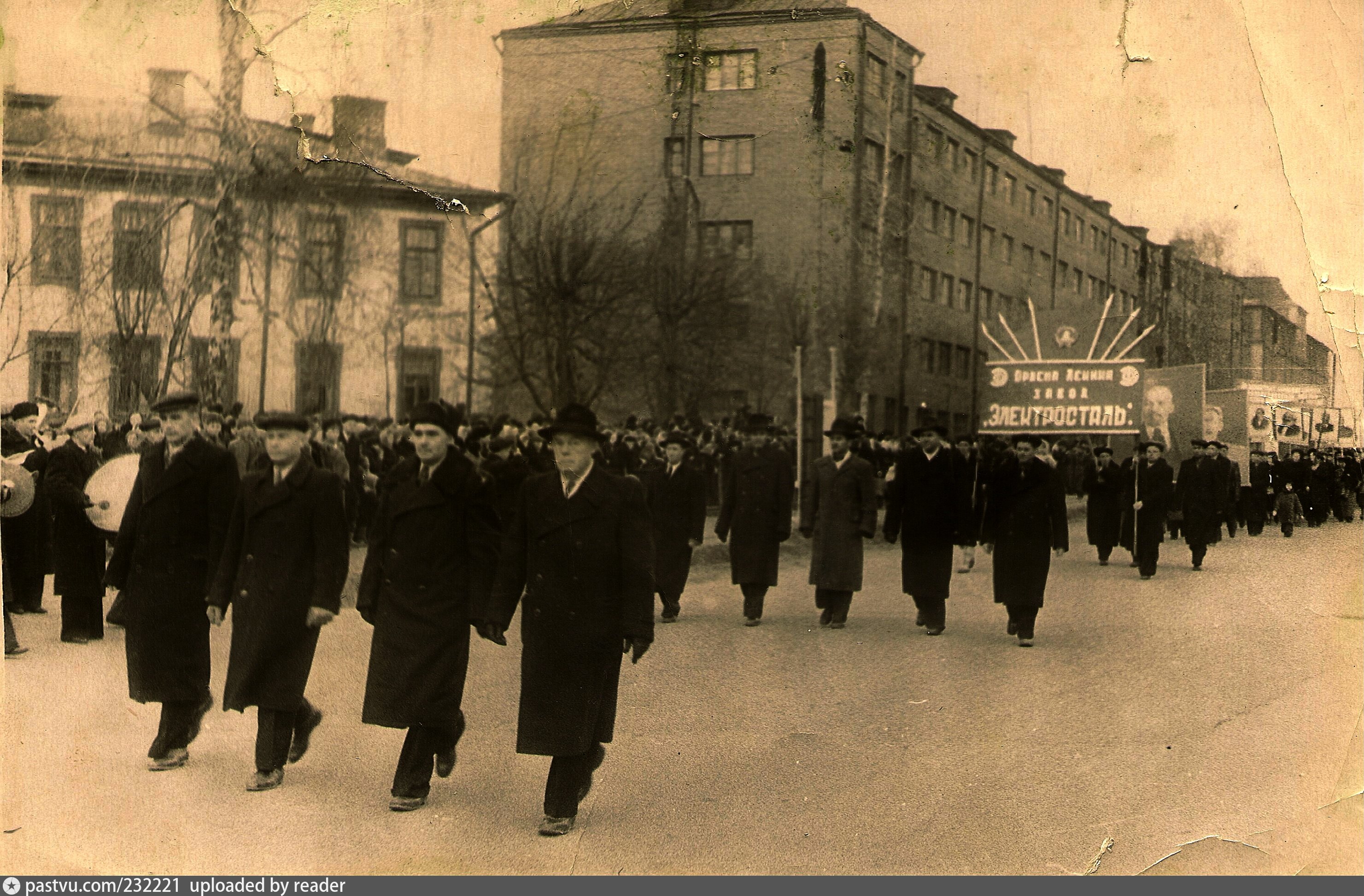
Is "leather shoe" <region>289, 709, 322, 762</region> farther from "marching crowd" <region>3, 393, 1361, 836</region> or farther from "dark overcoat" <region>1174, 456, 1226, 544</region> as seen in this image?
"dark overcoat" <region>1174, 456, 1226, 544</region>

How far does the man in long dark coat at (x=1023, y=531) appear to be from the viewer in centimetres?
1020

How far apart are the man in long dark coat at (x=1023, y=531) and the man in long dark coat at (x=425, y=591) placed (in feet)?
18.4

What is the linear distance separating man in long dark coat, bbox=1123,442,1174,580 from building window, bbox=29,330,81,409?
37.7 feet

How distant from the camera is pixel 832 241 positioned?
13461 mm

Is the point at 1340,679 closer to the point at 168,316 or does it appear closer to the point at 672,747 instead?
the point at 672,747

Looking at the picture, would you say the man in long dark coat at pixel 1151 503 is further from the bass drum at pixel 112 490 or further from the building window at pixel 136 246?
the bass drum at pixel 112 490

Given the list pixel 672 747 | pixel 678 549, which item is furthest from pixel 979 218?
pixel 672 747

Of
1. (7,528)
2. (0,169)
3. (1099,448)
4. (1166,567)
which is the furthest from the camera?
(1099,448)

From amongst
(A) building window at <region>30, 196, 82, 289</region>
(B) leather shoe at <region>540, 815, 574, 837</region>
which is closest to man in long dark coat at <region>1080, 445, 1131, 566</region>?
(A) building window at <region>30, 196, 82, 289</region>

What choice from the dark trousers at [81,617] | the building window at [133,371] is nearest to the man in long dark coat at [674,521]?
the building window at [133,371]

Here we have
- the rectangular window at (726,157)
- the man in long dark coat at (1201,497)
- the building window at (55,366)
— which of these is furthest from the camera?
the man in long dark coat at (1201,497)

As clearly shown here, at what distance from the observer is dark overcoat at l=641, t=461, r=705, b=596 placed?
1117cm

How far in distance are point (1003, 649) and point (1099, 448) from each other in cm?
938
